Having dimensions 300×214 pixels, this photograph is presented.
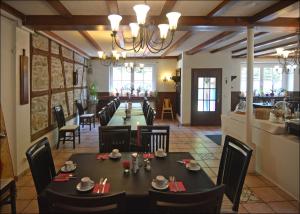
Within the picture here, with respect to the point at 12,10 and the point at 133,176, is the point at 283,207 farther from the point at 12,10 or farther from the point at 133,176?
the point at 12,10

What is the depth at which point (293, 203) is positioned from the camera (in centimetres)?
320

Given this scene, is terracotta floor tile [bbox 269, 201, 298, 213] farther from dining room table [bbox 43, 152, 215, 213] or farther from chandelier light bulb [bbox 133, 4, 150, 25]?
chandelier light bulb [bbox 133, 4, 150, 25]

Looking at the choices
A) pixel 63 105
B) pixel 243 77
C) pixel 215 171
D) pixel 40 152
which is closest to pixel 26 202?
pixel 40 152

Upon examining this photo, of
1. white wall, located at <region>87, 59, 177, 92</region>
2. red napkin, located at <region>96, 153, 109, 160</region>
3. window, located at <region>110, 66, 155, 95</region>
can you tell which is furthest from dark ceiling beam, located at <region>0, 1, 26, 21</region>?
window, located at <region>110, 66, 155, 95</region>

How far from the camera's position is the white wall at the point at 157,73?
10359 millimetres

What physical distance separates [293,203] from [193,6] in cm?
281

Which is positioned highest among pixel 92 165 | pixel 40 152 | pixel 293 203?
pixel 40 152

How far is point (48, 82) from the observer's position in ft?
A: 18.2

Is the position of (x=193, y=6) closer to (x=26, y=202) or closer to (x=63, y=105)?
(x=26, y=202)

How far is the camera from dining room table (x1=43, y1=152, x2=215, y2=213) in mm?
1897

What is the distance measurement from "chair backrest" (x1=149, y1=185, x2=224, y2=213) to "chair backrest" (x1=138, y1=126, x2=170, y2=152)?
185 cm

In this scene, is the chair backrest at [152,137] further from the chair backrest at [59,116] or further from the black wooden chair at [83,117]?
the black wooden chair at [83,117]

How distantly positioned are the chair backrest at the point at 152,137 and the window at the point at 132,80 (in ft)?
24.1

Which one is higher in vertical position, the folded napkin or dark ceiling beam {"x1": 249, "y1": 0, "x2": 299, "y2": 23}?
dark ceiling beam {"x1": 249, "y1": 0, "x2": 299, "y2": 23}
